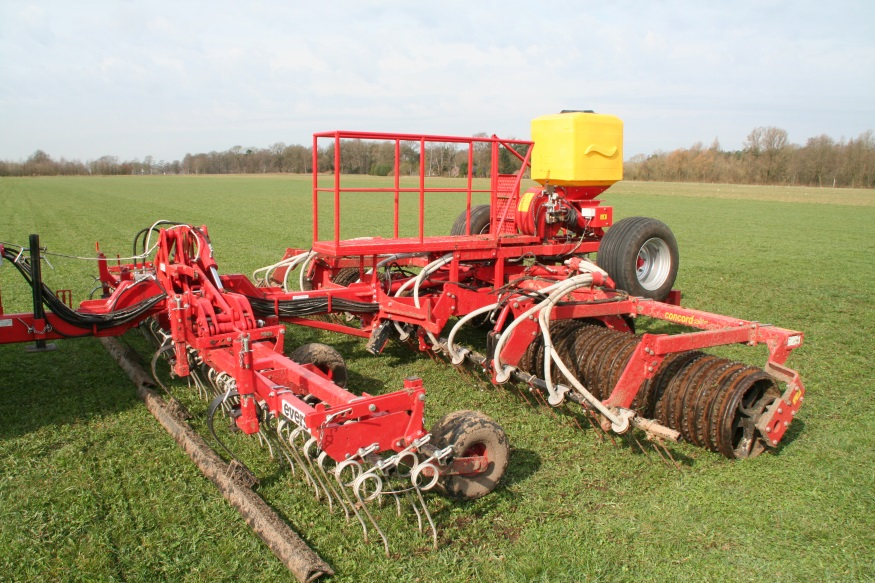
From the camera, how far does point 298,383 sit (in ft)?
14.2

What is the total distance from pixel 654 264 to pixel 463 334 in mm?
2492

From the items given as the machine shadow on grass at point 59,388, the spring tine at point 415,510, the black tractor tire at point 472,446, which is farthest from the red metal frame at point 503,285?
the machine shadow on grass at point 59,388

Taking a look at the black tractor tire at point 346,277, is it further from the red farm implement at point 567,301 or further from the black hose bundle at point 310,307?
the black hose bundle at point 310,307

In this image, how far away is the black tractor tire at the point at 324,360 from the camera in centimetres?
573

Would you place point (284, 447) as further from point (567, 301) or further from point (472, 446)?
point (567, 301)

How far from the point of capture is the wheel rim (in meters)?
7.85

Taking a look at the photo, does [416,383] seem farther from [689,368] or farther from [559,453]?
[689,368]

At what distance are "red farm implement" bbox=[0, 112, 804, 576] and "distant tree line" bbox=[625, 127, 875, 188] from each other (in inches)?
3102

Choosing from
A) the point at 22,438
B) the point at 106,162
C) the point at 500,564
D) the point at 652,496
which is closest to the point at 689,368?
the point at 652,496

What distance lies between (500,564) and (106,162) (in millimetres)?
136209

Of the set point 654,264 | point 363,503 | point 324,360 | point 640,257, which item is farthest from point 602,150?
point 363,503

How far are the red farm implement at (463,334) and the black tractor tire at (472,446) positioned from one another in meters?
0.01

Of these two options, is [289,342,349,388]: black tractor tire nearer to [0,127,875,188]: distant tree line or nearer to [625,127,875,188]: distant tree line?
[0,127,875,188]: distant tree line

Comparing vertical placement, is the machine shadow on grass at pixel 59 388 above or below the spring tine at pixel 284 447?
below
